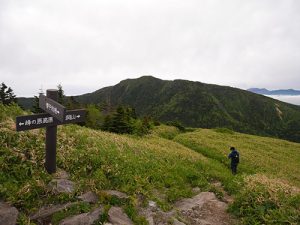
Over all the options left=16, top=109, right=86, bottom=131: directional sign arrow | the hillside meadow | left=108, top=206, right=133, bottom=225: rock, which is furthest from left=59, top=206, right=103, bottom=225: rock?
left=16, top=109, right=86, bottom=131: directional sign arrow

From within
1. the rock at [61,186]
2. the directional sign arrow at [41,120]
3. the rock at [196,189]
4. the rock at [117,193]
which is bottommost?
the rock at [196,189]

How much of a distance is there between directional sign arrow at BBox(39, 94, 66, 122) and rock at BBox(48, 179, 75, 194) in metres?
2.52

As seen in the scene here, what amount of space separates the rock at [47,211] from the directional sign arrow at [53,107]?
118 inches

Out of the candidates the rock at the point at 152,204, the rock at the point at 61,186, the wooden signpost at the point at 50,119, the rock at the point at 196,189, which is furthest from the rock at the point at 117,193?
the rock at the point at 196,189

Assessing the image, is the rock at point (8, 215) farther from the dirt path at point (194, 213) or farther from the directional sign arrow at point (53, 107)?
the dirt path at point (194, 213)

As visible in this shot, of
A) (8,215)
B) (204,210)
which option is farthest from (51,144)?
(204,210)

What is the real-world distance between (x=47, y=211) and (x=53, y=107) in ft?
12.1

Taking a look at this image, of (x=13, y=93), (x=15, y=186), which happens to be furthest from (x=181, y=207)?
(x=13, y=93)

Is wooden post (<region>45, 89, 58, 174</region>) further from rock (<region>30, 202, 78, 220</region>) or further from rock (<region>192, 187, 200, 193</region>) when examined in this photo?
rock (<region>192, 187, 200, 193</region>)

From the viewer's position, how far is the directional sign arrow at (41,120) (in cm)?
956

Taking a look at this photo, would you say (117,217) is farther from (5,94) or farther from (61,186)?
(5,94)

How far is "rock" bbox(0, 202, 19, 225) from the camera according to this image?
8.14m

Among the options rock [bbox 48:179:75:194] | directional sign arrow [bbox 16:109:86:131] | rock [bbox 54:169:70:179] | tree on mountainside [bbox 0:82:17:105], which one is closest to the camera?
directional sign arrow [bbox 16:109:86:131]

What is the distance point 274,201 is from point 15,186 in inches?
383
